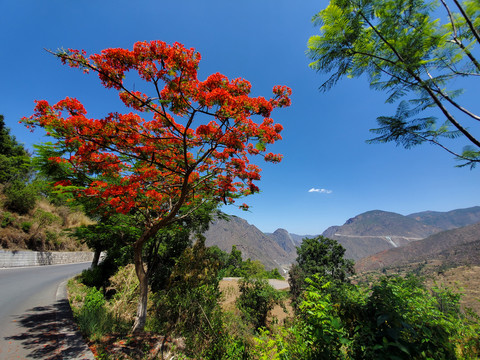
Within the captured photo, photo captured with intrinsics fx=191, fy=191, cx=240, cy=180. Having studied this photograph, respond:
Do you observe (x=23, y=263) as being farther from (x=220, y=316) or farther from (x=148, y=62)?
(x=148, y=62)

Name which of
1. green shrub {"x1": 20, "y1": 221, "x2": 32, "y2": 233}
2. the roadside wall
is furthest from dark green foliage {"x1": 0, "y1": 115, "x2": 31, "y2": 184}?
the roadside wall

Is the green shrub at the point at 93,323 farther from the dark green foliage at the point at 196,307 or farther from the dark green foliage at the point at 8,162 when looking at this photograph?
the dark green foliage at the point at 8,162

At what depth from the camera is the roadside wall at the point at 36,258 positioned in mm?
13336

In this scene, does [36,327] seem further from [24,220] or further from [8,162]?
[8,162]

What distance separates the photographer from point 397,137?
430 centimetres

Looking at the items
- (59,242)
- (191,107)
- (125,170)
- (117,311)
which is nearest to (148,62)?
(191,107)

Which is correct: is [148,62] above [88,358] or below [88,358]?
above

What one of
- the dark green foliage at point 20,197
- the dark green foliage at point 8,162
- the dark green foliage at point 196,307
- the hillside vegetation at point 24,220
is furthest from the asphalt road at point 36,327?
the dark green foliage at point 8,162

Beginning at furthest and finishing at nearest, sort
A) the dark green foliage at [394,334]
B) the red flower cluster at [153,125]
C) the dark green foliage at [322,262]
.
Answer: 1. the dark green foliage at [322,262]
2. the red flower cluster at [153,125]
3. the dark green foliage at [394,334]

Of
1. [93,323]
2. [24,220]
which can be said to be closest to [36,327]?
[93,323]

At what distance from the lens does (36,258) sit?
16.7 metres

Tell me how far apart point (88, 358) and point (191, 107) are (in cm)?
538

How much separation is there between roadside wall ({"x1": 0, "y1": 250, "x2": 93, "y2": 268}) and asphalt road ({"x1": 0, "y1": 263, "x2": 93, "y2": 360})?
735 cm

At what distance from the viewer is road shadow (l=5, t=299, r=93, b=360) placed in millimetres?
3865
